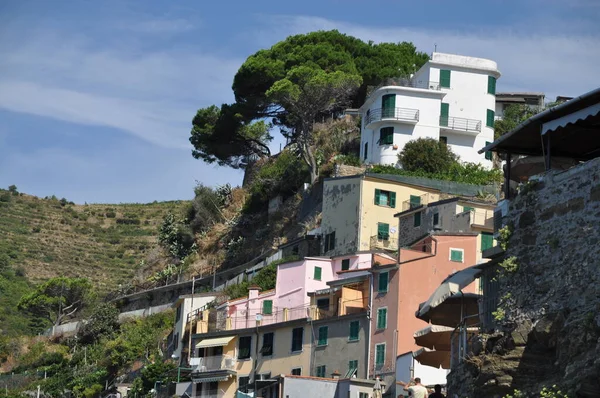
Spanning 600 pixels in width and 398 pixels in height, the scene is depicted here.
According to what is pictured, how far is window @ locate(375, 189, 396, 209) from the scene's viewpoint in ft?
216

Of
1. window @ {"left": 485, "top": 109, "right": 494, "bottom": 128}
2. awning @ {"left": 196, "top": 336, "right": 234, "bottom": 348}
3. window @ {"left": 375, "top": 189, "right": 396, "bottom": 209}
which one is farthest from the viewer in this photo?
window @ {"left": 485, "top": 109, "right": 494, "bottom": 128}

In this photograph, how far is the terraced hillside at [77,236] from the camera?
14600 cm

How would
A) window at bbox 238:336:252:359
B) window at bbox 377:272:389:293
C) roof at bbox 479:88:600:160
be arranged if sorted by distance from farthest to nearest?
window at bbox 238:336:252:359
window at bbox 377:272:389:293
roof at bbox 479:88:600:160

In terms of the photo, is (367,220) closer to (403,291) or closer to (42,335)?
(403,291)

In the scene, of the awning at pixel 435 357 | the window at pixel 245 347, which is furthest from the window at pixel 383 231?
the awning at pixel 435 357

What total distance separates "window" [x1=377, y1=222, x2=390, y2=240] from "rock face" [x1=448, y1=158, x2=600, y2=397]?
39.6 m

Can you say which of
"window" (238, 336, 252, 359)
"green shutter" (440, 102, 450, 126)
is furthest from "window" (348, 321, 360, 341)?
"green shutter" (440, 102, 450, 126)

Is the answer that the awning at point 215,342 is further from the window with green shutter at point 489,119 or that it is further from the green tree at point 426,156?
the window with green shutter at point 489,119

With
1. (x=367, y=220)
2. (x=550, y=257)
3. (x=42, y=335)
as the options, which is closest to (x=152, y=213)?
(x=42, y=335)

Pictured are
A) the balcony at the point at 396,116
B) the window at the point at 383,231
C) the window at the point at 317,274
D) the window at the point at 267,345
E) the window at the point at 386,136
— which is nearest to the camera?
the window at the point at 267,345

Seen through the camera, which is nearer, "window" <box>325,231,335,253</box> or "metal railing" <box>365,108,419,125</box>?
"window" <box>325,231,335,253</box>

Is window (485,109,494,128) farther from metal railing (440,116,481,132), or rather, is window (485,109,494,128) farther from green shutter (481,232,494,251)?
green shutter (481,232,494,251)

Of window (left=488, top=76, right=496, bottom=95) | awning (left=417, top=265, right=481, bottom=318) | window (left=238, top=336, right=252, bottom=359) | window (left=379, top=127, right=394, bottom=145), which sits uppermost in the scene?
window (left=488, top=76, right=496, bottom=95)

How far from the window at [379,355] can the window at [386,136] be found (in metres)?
26.5
